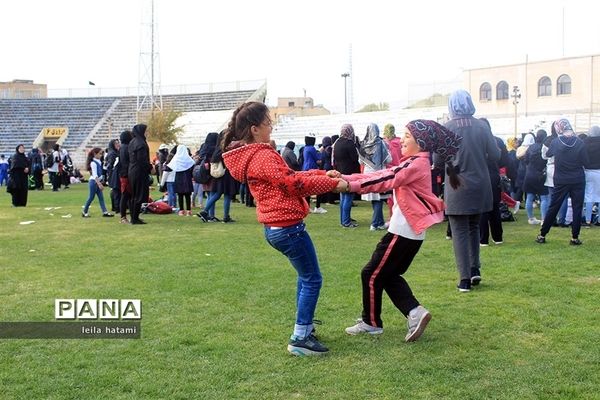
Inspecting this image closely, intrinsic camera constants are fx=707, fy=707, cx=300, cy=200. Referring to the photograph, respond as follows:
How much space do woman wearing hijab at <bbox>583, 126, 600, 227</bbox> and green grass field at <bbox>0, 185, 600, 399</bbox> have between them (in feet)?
8.49

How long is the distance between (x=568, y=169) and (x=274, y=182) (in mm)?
6348

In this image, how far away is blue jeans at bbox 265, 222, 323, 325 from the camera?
4.94m

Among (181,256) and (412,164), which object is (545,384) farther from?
(181,256)

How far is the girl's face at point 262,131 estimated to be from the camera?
4.94 m

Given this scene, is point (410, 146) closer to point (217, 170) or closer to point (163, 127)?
point (217, 170)

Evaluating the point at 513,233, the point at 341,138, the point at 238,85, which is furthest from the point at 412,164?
the point at 238,85

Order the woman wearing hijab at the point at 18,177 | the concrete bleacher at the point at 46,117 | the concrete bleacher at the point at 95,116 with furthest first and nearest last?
the concrete bleacher at the point at 46,117
the concrete bleacher at the point at 95,116
the woman wearing hijab at the point at 18,177

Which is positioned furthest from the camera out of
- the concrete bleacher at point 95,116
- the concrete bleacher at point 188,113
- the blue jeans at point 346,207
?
the concrete bleacher at point 95,116

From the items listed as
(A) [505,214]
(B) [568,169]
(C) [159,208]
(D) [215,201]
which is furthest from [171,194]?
(B) [568,169]

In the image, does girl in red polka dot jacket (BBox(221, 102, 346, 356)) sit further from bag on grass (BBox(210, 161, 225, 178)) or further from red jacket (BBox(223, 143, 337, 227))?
bag on grass (BBox(210, 161, 225, 178))

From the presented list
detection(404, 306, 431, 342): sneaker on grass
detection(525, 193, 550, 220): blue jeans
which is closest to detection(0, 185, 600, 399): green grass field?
detection(404, 306, 431, 342): sneaker on grass

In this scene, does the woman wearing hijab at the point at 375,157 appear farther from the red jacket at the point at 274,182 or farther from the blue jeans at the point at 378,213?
the red jacket at the point at 274,182

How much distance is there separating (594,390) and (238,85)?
61.8m

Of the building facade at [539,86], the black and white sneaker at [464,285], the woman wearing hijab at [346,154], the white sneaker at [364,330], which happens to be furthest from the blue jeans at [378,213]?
the building facade at [539,86]
